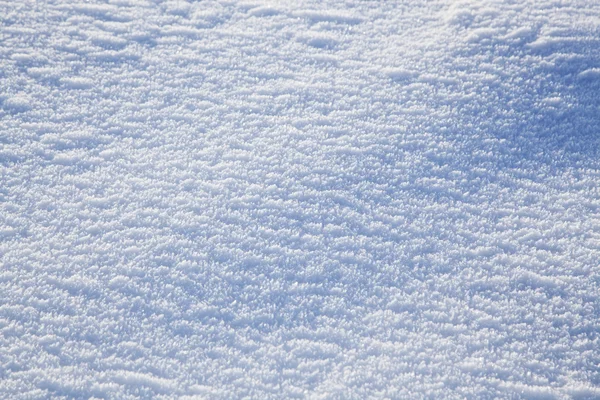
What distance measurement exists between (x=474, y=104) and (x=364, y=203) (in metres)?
0.40

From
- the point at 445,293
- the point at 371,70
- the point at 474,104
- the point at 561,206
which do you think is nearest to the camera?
the point at 445,293

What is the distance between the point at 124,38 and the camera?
138 centimetres

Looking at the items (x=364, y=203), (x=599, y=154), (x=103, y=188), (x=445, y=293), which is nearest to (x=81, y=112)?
(x=103, y=188)

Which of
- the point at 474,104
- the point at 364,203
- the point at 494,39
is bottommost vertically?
the point at 364,203

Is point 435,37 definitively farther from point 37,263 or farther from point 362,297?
point 37,263

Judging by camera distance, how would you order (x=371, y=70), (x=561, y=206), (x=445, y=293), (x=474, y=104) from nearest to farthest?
(x=445, y=293) → (x=561, y=206) → (x=474, y=104) → (x=371, y=70)

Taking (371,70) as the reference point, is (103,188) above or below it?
below

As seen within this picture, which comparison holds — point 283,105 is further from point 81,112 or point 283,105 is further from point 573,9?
point 573,9

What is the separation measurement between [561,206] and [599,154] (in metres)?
0.18

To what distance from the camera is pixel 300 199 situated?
104 centimetres

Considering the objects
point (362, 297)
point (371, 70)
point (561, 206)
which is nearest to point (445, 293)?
point (362, 297)

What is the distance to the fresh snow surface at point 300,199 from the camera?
2.67ft

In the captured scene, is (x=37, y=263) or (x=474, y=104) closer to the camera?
(x=37, y=263)

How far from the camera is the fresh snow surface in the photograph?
32.1 inches
